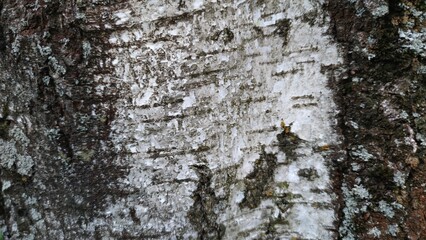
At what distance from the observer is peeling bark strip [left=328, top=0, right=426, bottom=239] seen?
917 millimetres

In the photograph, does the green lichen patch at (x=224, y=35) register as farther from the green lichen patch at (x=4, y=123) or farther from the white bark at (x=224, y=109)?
the green lichen patch at (x=4, y=123)

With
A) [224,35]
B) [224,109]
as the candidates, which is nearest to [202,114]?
[224,109]

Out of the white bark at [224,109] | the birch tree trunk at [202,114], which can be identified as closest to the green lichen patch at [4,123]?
the birch tree trunk at [202,114]

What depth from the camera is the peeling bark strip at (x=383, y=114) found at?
92 cm

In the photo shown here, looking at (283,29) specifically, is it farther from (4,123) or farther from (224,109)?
(4,123)

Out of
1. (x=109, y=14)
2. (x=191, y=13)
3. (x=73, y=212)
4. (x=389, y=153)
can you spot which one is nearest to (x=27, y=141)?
(x=73, y=212)

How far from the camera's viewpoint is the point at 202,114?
0.94 meters

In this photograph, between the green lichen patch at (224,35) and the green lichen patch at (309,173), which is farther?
the green lichen patch at (309,173)

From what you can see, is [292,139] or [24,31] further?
[292,139]

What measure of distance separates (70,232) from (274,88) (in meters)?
0.58

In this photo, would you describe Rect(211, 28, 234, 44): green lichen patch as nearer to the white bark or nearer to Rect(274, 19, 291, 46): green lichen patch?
the white bark

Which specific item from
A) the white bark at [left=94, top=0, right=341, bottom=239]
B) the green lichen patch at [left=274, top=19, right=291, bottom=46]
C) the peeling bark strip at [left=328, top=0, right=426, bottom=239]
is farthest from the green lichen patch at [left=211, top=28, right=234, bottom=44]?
the peeling bark strip at [left=328, top=0, right=426, bottom=239]

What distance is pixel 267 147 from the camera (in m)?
1.04

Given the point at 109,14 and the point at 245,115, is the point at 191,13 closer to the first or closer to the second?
the point at 109,14
